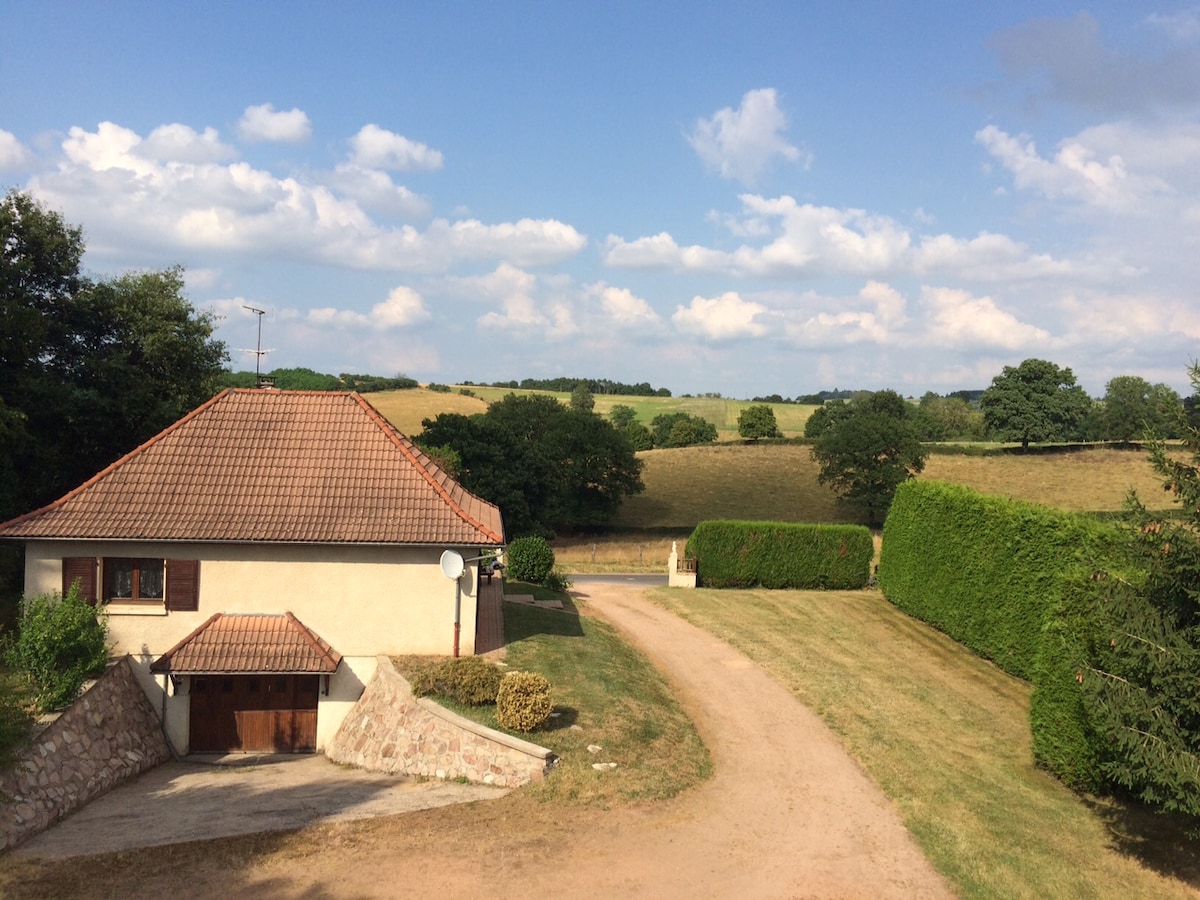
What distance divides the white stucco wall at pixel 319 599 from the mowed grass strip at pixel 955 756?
9.87 meters

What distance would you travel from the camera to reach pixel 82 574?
19.0 meters

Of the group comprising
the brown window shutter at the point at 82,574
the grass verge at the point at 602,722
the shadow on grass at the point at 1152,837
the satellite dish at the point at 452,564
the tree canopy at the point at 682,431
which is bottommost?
the shadow on grass at the point at 1152,837

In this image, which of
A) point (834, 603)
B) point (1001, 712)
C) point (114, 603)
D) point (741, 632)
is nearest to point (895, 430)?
point (834, 603)

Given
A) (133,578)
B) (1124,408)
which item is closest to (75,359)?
(133,578)

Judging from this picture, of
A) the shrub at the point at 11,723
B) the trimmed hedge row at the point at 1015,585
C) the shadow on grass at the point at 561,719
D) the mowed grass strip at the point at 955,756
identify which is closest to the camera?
the mowed grass strip at the point at 955,756

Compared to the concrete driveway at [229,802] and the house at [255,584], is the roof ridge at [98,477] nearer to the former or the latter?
the house at [255,584]

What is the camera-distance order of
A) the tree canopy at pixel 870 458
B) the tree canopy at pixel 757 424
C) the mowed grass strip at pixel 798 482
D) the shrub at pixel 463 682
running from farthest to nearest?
the tree canopy at pixel 757 424, the mowed grass strip at pixel 798 482, the tree canopy at pixel 870 458, the shrub at pixel 463 682

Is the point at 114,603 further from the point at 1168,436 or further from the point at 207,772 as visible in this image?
the point at 1168,436

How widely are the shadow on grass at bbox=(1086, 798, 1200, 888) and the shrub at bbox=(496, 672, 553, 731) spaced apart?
1026 centimetres

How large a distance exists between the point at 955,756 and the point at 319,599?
1444 centimetres

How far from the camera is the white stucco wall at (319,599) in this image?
18984 millimetres

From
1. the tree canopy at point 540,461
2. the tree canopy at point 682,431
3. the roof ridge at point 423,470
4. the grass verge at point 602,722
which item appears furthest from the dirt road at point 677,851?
the tree canopy at point 682,431

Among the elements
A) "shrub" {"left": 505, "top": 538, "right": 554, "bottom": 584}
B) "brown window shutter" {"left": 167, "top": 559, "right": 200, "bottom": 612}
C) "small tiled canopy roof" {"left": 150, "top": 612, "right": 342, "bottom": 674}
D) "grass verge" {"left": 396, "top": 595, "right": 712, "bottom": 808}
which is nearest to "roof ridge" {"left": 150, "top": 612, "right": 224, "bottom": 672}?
"small tiled canopy roof" {"left": 150, "top": 612, "right": 342, "bottom": 674}

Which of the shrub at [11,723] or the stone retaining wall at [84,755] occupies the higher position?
the shrub at [11,723]
